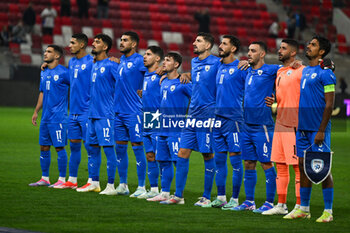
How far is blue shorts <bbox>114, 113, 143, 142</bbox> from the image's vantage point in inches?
408

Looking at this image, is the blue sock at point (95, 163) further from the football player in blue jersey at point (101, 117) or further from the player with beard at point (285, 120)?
the player with beard at point (285, 120)

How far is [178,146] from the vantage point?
9.81 meters

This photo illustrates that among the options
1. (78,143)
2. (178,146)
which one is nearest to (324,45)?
(178,146)

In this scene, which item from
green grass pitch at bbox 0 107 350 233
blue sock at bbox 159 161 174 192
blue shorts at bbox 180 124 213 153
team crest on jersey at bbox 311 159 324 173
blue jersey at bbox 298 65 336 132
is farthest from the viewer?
blue sock at bbox 159 161 174 192

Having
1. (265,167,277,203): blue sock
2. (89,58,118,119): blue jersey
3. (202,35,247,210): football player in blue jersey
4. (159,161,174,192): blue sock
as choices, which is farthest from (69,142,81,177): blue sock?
(265,167,277,203): blue sock

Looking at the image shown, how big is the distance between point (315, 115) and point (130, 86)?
3.30 meters

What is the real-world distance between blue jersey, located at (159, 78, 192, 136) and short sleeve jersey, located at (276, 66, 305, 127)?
62.4 inches

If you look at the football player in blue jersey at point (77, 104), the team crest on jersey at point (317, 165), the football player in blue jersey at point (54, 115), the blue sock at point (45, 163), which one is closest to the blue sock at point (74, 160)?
the football player in blue jersey at point (77, 104)

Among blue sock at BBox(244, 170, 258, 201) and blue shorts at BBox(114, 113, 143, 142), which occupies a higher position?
blue shorts at BBox(114, 113, 143, 142)

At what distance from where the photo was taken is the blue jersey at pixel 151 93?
1023 centimetres

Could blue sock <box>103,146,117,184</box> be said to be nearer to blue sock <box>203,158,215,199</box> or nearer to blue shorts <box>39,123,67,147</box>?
blue shorts <box>39,123,67,147</box>

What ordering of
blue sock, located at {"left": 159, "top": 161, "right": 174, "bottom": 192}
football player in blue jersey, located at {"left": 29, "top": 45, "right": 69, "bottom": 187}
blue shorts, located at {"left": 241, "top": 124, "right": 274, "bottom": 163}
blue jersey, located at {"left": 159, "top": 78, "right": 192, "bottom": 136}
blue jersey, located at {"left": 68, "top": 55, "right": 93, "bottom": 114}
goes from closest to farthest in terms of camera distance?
blue shorts, located at {"left": 241, "top": 124, "right": 274, "bottom": 163} → blue sock, located at {"left": 159, "top": 161, "right": 174, "bottom": 192} → blue jersey, located at {"left": 159, "top": 78, "right": 192, "bottom": 136} → blue jersey, located at {"left": 68, "top": 55, "right": 93, "bottom": 114} → football player in blue jersey, located at {"left": 29, "top": 45, "right": 69, "bottom": 187}

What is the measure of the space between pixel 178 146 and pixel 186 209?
1.11 metres

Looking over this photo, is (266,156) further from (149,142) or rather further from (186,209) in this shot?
(149,142)
